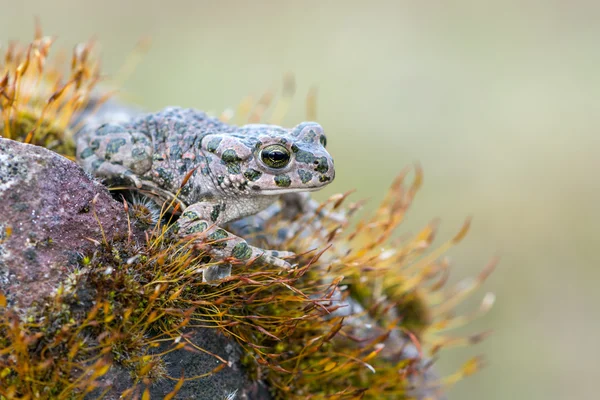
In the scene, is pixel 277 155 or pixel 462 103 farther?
pixel 462 103

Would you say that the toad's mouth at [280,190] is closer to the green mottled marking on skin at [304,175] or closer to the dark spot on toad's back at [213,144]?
the green mottled marking on skin at [304,175]

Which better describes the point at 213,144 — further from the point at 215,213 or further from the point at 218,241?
the point at 218,241

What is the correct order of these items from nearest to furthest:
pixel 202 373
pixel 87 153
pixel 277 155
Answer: pixel 202 373 < pixel 277 155 < pixel 87 153

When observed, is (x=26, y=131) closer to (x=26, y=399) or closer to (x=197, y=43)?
(x=26, y=399)

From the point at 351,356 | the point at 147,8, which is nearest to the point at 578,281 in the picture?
the point at 351,356

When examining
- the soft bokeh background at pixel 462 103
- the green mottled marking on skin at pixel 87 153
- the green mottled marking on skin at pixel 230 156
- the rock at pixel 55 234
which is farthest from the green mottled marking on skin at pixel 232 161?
the soft bokeh background at pixel 462 103

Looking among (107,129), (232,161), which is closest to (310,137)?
(232,161)
